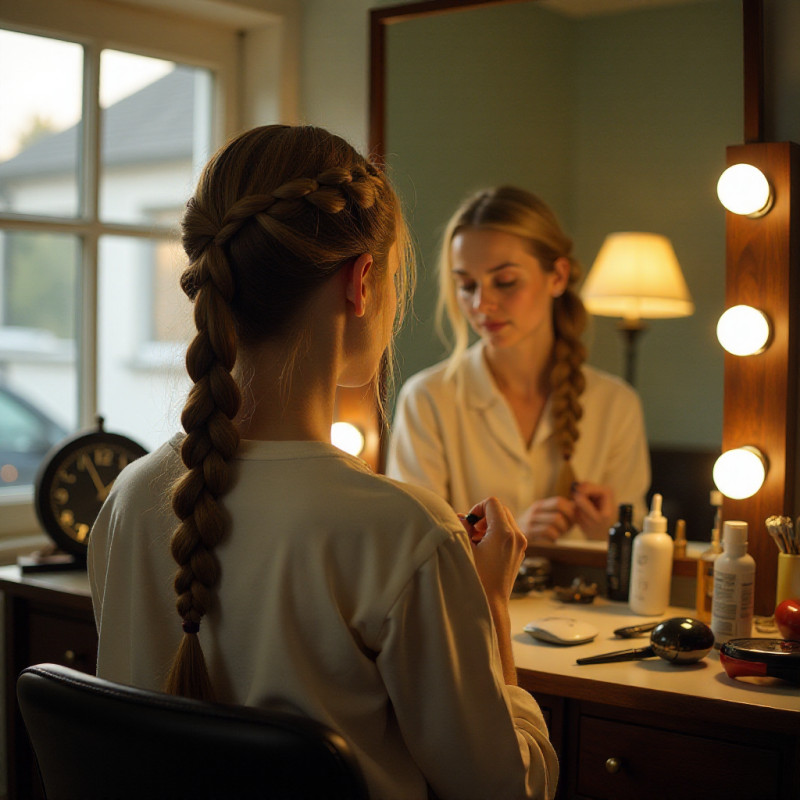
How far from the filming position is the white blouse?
1738 mm

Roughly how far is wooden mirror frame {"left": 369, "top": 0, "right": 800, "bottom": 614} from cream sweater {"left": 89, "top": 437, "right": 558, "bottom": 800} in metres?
0.81

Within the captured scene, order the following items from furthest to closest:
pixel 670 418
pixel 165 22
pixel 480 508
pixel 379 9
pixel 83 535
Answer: pixel 165 22
pixel 379 9
pixel 83 535
pixel 670 418
pixel 480 508

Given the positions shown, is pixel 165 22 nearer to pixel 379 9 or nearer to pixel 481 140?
pixel 379 9

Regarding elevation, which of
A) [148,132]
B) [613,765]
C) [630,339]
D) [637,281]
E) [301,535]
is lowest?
[613,765]

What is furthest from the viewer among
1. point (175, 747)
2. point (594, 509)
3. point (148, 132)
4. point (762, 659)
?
point (148, 132)

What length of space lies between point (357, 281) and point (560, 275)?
37.0 inches

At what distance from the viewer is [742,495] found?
5.07 feet

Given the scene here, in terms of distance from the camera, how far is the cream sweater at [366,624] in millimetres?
781

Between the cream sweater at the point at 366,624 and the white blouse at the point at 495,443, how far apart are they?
0.94 metres

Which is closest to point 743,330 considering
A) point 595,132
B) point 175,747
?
point 595,132

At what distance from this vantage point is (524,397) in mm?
1839

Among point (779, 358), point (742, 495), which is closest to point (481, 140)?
point (779, 358)

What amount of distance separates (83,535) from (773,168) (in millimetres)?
1354

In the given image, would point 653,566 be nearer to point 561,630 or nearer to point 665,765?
point 561,630
